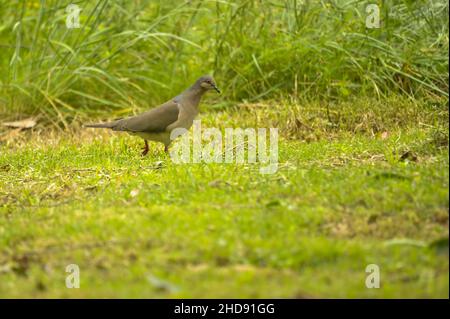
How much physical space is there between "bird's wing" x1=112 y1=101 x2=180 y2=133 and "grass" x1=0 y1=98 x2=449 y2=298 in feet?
1.90

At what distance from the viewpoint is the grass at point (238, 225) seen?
12.9 feet

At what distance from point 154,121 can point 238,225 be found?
296 centimetres

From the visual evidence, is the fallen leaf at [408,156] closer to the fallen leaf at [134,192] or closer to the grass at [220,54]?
the fallen leaf at [134,192]

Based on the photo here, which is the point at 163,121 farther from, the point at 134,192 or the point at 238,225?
the point at 238,225

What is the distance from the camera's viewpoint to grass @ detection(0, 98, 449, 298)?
3943 millimetres

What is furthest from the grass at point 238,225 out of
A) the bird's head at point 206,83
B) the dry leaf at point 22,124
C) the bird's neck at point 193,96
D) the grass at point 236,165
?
the dry leaf at point 22,124

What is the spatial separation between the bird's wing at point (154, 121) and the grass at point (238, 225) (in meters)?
0.58

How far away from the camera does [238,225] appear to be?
14.8 feet

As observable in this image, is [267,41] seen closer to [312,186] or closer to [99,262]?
[312,186]
